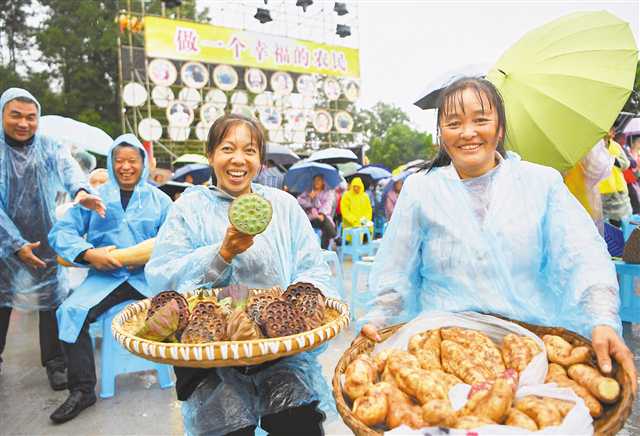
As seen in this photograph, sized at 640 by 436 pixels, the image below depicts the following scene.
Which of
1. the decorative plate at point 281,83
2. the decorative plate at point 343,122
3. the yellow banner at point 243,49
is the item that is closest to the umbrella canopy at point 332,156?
the yellow banner at point 243,49

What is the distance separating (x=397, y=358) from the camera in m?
1.22

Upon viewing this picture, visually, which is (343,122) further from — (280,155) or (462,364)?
(462,364)

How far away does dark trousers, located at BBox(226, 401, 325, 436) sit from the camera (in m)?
1.53

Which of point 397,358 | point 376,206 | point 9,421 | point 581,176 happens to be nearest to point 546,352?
point 397,358

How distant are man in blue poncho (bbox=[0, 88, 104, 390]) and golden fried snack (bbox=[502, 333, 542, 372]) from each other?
2.58 meters

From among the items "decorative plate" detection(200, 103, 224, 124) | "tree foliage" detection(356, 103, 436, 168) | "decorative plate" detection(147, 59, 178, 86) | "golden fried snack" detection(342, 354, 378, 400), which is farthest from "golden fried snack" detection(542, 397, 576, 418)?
"tree foliage" detection(356, 103, 436, 168)

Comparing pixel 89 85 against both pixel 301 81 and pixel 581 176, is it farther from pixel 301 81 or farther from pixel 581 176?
pixel 581 176

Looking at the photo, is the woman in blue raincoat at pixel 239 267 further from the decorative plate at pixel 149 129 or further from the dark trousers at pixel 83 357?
the decorative plate at pixel 149 129

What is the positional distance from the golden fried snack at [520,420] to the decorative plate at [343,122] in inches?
724

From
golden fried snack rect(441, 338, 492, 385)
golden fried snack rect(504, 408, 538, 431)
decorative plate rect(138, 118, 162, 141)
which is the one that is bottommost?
golden fried snack rect(504, 408, 538, 431)

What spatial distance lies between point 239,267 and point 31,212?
2073 mm

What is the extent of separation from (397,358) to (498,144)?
0.77m

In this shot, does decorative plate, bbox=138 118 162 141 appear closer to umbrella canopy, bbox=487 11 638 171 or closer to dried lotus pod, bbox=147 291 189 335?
umbrella canopy, bbox=487 11 638 171

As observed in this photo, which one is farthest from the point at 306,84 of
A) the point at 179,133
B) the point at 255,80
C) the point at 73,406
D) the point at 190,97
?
the point at 73,406
